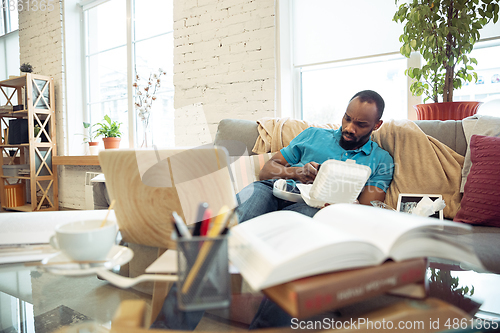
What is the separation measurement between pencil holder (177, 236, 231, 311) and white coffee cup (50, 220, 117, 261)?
0.17 metres

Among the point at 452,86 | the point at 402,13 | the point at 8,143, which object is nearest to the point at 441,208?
the point at 452,86

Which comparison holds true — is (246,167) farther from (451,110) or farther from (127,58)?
(127,58)

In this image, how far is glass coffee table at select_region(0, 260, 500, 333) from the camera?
45 cm

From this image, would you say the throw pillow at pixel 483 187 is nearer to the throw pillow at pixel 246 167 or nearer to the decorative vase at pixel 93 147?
the throw pillow at pixel 246 167

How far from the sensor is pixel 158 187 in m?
0.61

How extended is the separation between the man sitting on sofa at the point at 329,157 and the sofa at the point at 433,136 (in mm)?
262

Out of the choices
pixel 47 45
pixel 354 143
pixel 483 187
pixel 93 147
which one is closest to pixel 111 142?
pixel 93 147

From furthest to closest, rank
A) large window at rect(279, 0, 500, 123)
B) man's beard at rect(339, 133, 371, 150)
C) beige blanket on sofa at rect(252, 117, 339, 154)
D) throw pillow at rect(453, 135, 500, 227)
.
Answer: large window at rect(279, 0, 500, 123) < beige blanket on sofa at rect(252, 117, 339, 154) < man's beard at rect(339, 133, 371, 150) < throw pillow at rect(453, 135, 500, 227)

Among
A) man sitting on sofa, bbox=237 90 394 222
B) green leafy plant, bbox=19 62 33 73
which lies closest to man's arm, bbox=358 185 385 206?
man sitting on sofa, bbox=237 90 394 222

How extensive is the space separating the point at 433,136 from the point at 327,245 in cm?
139

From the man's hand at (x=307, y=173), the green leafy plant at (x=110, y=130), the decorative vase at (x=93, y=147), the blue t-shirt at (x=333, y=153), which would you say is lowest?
the man's hand at (x=307, y=173)

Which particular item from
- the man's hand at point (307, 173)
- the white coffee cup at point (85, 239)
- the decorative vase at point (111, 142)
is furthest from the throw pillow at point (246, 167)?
the decorative vase at point (111, 142)

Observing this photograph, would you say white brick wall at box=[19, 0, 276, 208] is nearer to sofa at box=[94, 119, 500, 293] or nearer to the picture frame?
sofa at box=[94, 119, 500, 293]

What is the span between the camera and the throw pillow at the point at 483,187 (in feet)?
3.79
